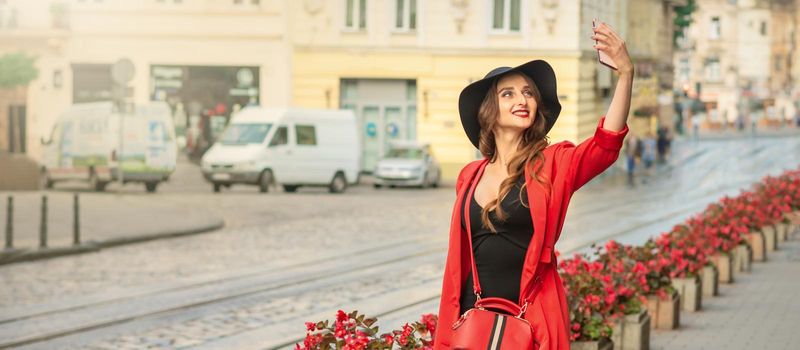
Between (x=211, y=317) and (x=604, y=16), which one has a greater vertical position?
(x=604, y=16)

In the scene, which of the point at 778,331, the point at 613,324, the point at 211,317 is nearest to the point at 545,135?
the point at 613,324

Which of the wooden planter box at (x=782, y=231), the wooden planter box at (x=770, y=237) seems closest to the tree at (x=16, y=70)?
the wooden planter box at (x=782, y=231)

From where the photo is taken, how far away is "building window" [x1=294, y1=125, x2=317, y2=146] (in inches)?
1588

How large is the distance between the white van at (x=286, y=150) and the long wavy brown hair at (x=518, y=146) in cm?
3403

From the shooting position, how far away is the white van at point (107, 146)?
37.4 m

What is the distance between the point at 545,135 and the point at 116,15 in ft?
145

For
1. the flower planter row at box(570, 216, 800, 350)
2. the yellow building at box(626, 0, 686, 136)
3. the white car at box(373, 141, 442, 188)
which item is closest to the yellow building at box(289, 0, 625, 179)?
the white car at box(373, 141, 442, 188)

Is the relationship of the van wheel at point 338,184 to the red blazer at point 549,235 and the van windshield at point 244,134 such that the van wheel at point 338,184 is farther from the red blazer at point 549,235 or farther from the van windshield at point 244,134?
the red blazer at point 549,235

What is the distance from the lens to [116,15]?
1913 inches

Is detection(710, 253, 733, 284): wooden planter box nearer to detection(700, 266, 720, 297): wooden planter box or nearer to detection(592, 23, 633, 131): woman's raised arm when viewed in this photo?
detection(700, 266, 720, 297): wooden planter box

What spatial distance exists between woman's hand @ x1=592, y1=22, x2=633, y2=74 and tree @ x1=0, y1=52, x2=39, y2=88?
42800 mm

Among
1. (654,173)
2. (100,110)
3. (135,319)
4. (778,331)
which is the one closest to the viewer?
(778,331)

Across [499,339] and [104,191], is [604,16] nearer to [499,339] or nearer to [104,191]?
[104,191]

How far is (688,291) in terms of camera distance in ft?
47.0
